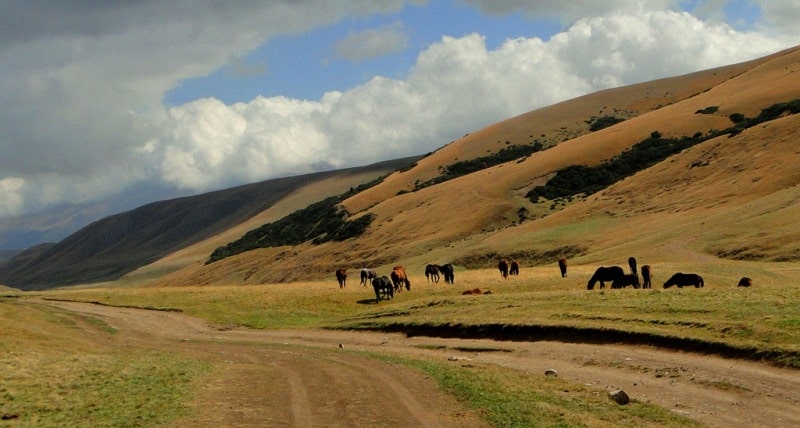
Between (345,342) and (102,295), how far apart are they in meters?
38.9

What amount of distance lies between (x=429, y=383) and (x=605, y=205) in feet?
264

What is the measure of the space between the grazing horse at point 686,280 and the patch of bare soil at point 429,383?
41.0 ft

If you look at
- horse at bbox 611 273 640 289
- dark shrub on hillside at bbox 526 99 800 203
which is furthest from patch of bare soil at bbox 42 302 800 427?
dark shrub on hillside at bbox 526 99 800 203

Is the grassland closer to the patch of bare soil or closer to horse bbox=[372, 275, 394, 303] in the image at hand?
horse bbox=[372, 275, 394, 303]

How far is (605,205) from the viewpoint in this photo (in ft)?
315

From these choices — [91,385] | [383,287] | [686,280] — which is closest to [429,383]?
[91,385]

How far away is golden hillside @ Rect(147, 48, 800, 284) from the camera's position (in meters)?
65.2

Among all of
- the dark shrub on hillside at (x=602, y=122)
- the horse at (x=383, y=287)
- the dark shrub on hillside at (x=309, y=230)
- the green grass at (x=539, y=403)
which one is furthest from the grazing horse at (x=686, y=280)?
the dark shrub on hillside at (x=602, y=122)

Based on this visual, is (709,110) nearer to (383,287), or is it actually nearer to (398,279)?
(398,279)

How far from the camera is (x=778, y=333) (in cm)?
2122

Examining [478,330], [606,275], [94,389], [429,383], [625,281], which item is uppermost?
[94,389]

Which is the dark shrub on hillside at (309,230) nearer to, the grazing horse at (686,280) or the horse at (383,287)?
the horse at (383,287)

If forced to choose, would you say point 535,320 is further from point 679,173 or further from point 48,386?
point 679,173

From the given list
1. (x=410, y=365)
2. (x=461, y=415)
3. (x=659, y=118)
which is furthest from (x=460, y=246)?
(x=461, y=415)
